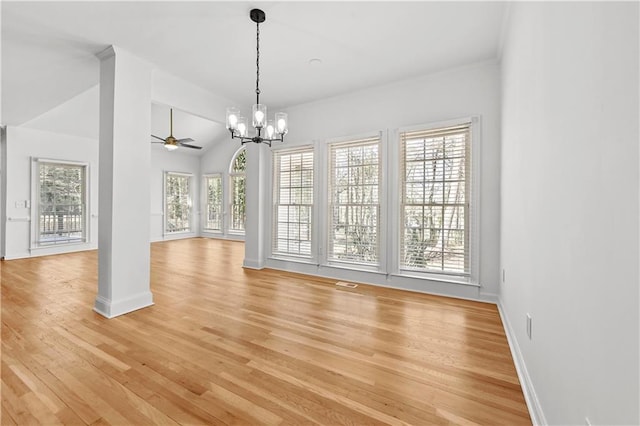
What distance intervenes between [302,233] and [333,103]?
221 centimetres

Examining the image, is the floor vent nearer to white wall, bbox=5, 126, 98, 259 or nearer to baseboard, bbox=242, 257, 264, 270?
baseboard, bbox=242, 257, 264, 270

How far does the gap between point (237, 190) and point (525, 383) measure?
8857mm

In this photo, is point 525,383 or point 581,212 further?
point 525,383

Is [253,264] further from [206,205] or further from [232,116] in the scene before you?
[206,205]

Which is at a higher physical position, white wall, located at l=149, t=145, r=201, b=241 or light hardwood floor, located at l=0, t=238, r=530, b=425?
white wall, located at l=149, t=145, r=201, b=241

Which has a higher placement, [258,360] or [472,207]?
[472,207]

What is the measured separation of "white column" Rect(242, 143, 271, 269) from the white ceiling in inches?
53.0

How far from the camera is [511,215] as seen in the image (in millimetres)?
2559

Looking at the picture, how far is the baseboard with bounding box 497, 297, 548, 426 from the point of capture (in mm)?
1496

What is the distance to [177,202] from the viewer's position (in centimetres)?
948

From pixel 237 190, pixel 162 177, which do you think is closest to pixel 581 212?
pixel 237 190

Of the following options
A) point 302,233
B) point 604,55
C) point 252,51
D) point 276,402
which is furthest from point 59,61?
point 604,55

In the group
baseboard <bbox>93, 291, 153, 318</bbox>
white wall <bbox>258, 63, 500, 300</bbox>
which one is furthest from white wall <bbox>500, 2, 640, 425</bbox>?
baseboard <bbox>93, 291, 153, 318</bbox>

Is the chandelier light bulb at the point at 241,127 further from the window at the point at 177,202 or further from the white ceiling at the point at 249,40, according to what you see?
the window at the point at 177,202
